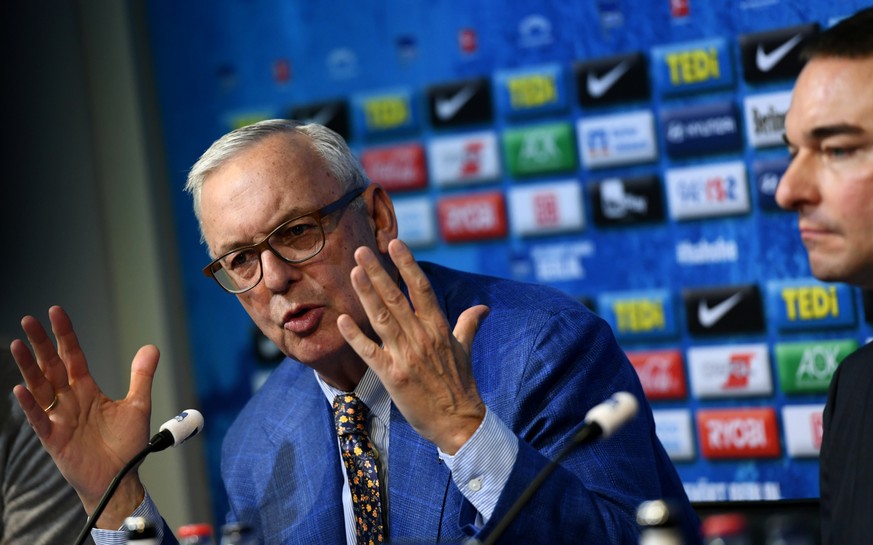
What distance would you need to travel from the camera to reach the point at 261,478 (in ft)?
7.61

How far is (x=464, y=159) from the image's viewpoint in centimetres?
390

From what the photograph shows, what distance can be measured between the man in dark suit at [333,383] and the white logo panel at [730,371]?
1433mm

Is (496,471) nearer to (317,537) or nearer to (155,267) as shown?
(317,537)

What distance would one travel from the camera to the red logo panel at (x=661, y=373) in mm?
3627

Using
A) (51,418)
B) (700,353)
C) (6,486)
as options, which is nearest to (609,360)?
(51,418)

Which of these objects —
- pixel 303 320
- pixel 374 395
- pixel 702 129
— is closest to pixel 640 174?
pixel 702 129

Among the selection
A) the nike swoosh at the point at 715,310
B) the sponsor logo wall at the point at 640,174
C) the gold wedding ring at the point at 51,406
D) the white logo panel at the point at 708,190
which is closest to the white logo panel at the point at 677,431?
the sponsor logo wall at the point at 640,174

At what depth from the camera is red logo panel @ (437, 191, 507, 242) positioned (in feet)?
12.7

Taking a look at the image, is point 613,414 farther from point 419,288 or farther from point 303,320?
point 303,320

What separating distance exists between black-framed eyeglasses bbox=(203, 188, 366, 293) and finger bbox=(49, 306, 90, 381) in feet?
1.03

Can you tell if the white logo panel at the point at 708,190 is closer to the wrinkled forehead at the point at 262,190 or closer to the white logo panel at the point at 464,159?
the white logo panel at the point at 464,159

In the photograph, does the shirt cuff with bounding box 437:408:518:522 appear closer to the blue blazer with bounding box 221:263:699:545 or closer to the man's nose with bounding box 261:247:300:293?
the blue blazer with bounding box 221:263:699:545

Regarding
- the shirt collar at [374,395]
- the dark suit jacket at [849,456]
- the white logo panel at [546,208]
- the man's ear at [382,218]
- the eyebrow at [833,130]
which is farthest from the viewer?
the white logo panel at [546,208]

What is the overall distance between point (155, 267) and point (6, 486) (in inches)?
81.5
